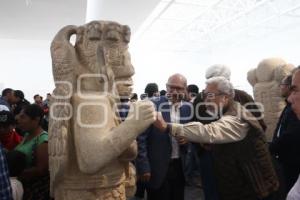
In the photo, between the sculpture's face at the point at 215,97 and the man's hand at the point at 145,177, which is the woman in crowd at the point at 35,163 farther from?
the sculpture's face at the point at 215,97

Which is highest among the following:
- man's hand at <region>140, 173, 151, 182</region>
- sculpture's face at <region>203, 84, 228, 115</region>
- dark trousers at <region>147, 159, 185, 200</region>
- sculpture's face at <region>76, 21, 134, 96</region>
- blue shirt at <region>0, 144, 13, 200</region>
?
sculpture's face at <region>76, 21, 134, 96</region>

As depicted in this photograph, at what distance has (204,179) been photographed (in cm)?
262

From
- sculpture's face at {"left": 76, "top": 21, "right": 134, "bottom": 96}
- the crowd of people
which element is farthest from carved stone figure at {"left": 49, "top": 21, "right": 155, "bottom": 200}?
the crowd of people

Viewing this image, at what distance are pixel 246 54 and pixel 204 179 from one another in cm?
737

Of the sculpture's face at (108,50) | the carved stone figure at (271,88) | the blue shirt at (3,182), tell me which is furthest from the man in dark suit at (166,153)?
the carved stone figure at (271,88)

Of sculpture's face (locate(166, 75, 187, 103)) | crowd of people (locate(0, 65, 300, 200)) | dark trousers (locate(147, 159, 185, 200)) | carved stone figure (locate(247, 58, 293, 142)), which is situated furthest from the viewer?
carved stone figure (locate(247, 58, 293, 142))

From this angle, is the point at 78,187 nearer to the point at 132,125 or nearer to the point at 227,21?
the point at 132,125

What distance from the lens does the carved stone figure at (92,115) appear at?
4.72ft

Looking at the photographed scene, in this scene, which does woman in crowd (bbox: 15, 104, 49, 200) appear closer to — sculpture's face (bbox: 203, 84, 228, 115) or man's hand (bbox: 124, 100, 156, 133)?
man's hand (bbox: 124, 100, 156, 133)

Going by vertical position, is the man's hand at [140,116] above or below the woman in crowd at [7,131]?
above

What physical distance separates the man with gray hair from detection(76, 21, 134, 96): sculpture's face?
0.38m

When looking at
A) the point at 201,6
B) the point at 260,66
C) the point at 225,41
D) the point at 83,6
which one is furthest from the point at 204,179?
the point at 225,41

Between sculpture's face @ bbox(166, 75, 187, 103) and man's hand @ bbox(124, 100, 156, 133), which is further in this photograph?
sculpture's face @ bbox(166, 75, 187, 103)

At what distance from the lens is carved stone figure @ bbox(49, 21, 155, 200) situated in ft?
4.72
